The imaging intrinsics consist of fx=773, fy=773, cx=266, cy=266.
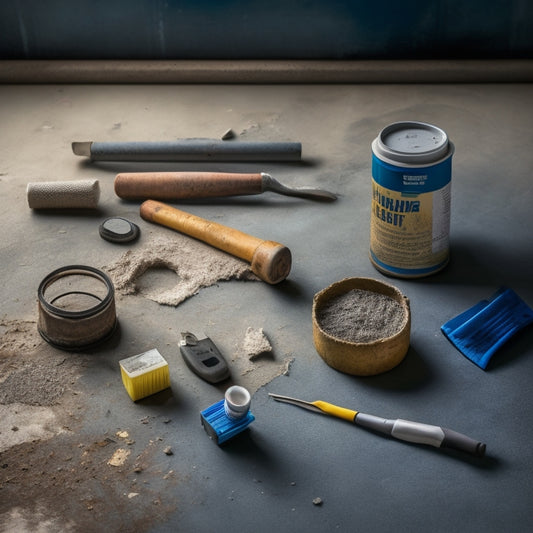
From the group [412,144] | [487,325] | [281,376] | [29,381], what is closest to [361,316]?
[281,376]

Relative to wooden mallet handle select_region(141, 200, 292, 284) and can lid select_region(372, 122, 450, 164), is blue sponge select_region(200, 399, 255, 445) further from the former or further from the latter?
can lid select_region(372, 122, 450, 164)

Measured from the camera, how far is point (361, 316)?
2.74m

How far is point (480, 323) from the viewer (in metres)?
2.78

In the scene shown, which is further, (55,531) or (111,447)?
(111,447)

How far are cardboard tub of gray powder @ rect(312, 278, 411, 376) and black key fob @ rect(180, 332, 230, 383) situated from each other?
350mm

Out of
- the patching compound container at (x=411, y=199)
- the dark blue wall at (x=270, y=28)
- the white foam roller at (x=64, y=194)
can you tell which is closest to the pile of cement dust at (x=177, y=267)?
the white foam roller at (x=64, y=194)

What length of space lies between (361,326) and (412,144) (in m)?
0.73

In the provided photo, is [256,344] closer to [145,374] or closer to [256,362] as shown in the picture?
[256,362]

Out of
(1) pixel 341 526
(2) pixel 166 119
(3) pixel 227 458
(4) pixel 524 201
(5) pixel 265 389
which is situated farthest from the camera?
(2) pixel 166 119

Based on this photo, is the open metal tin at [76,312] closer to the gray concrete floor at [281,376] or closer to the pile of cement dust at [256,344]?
the gray concrete floor at [281,376]

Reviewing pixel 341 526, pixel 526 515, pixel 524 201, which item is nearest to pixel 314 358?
pixel 341 526

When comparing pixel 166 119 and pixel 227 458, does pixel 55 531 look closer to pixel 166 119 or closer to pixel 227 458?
pixel 227 458

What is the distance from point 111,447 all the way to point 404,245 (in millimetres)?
1340

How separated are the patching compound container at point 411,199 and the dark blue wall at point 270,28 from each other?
167 centimetres
